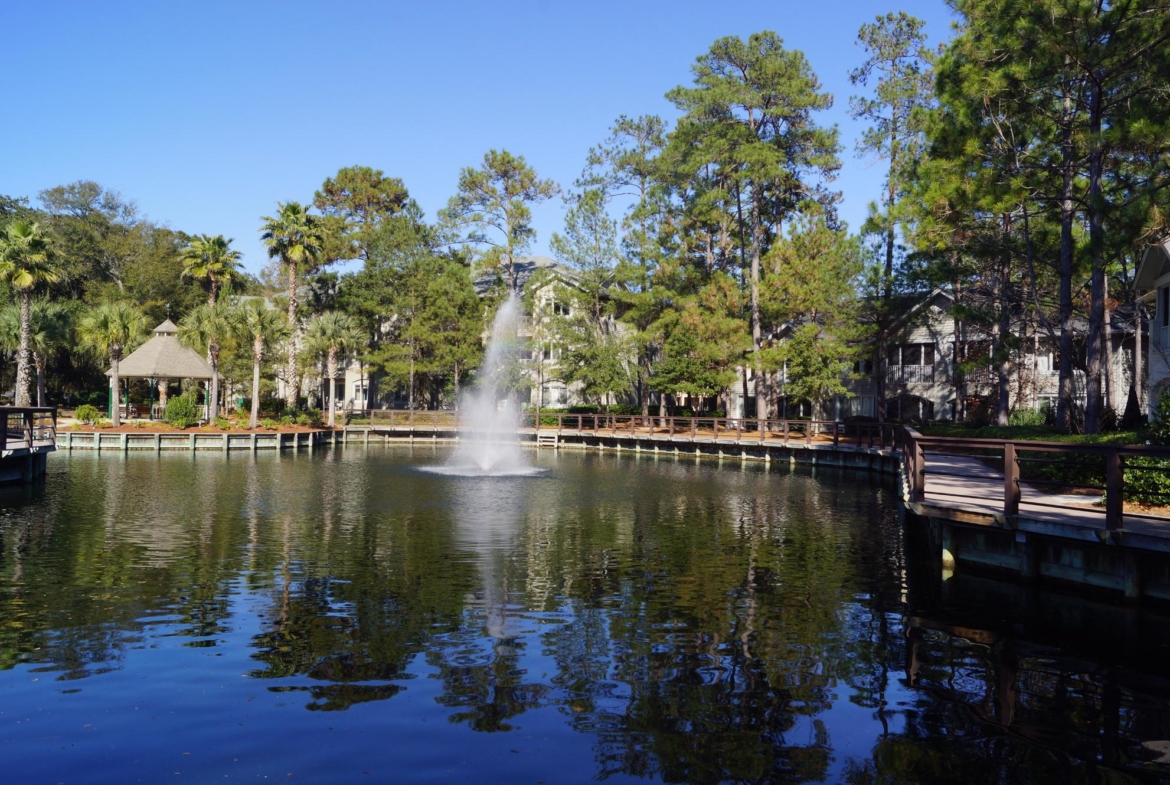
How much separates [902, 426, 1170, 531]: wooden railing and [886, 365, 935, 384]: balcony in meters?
32.4

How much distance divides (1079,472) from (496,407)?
146 feet

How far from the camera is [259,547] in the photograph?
1697cm

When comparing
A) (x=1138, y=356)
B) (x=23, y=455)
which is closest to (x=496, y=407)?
(x=23, y=455)

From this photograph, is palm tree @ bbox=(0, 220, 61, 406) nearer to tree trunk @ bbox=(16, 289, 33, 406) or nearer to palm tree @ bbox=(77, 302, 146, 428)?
tree trunk @ bbox=(16, 289, 33, 406)

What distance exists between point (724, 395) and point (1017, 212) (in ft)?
91.9

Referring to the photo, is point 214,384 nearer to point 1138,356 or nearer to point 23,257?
point 23,257

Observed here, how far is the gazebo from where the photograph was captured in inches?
1992

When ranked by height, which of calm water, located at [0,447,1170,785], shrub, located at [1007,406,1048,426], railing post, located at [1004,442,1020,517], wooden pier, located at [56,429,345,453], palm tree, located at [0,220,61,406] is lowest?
calm water, located at [0,447,1170,785]

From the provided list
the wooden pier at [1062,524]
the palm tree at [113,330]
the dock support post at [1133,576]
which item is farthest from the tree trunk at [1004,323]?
the palm tree at [113,330]

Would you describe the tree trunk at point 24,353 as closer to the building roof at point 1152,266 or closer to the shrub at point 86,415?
the shrub at point 86,415

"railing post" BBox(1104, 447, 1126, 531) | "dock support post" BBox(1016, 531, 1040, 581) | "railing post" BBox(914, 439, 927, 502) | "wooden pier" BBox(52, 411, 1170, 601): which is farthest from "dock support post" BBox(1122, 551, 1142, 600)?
"railing post" BBox(914, 439, 927, 502)

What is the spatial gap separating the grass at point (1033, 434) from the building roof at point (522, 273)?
27140mm

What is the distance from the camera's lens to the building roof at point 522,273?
59312 mm

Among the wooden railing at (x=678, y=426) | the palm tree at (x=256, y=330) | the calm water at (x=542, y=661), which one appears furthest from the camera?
the palm tree at (x=256, y=330)
